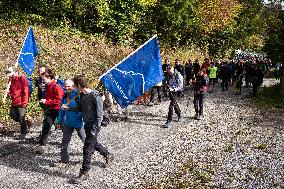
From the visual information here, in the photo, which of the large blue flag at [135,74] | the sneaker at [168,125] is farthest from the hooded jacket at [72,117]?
the sneaker at [168,125]

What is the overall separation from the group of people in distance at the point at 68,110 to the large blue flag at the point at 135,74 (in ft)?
4.29

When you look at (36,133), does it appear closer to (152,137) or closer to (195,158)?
(152,137)

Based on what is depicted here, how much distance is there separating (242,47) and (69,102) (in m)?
42.3

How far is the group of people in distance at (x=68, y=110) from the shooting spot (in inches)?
324

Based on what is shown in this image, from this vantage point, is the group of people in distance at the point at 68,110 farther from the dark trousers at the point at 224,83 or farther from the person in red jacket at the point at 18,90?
the dark trousers at the point at 224,83

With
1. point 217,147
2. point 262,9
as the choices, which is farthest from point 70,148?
point 262,9

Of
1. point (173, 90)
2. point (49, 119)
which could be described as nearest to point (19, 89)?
point (49, 119)

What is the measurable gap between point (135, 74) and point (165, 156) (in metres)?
2.19

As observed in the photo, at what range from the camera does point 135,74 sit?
11.0 metres

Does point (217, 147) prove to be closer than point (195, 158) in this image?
No

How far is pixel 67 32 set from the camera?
71.1 ft

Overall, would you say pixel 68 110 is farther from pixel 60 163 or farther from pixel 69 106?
pixel 60 163

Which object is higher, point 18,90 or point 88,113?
point 18,90

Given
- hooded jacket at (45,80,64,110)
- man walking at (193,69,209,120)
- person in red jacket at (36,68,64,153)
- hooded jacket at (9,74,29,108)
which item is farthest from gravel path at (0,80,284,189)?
hooded jacket at (45,80,64,110)
